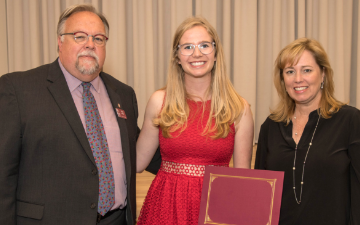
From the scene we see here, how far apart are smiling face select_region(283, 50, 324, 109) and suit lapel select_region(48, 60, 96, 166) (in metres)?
1.24

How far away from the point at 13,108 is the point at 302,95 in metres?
1.57

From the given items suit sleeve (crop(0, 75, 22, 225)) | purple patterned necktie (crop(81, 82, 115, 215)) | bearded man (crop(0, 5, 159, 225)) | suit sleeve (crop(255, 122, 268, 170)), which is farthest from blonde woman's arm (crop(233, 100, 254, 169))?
suit sleeve (crop(0, 75, 22, 225))

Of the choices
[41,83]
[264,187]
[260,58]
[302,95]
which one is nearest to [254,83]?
[260,58]

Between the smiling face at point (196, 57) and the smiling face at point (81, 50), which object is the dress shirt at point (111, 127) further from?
the smiling face at point (196, 57)

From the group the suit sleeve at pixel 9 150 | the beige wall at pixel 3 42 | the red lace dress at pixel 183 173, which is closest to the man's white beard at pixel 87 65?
the suit sleeve at pixel 9 150

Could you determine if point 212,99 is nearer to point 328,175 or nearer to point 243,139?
point 243,139

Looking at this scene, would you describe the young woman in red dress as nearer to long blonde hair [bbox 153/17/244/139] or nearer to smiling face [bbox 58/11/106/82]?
long blonde hair [bbox 153/17/244/139]

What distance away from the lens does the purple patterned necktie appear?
1.66 meters

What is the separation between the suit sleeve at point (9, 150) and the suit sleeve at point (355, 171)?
1.71 m

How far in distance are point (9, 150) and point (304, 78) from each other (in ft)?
5.34

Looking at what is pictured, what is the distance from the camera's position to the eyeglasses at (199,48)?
200 cm

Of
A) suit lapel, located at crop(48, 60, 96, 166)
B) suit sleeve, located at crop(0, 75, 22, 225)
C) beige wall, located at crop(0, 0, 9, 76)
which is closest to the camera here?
suit sleeve, located at crop(0, 75, 22, 225)

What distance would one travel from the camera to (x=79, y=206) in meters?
1.58

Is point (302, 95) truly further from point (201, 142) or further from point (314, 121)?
point (201, 142)
